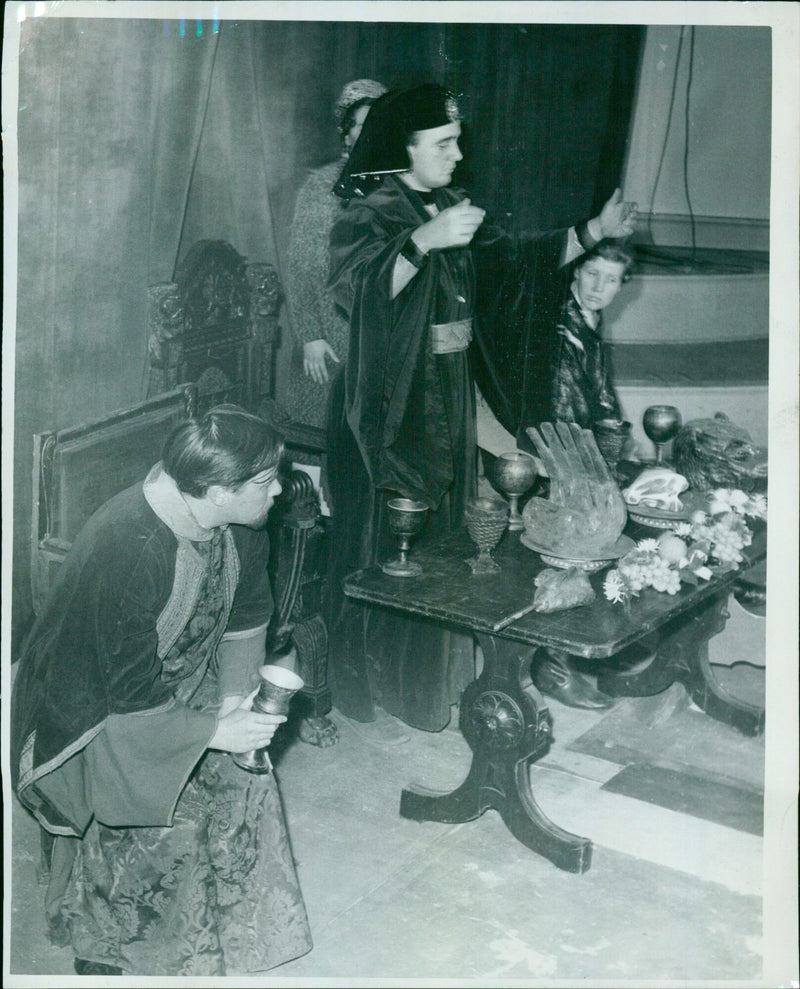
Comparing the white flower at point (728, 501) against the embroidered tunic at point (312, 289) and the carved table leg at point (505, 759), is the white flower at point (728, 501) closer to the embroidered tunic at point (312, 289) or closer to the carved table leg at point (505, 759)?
the carved table leg at point (505, 759)

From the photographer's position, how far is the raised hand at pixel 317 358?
4309 mm

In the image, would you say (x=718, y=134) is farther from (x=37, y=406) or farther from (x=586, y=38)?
(x=37, y=406)

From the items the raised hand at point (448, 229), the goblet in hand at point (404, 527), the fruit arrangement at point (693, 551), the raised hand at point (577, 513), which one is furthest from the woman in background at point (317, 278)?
the fruit arrangement at point (693, 551)

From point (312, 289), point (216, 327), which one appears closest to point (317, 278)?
point (312, 289)

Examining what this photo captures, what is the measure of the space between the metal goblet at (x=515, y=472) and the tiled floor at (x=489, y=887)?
2.92 ft

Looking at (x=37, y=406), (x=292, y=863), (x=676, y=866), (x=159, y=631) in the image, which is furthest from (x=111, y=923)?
(x=676, y=866)

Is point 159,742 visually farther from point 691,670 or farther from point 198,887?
point 691,670

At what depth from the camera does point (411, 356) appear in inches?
167

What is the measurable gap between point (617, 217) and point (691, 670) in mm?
1529

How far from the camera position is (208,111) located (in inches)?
153

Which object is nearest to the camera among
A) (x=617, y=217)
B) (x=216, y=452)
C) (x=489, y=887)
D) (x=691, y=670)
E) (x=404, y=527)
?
(x=216, y=452)

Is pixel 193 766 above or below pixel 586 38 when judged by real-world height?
below

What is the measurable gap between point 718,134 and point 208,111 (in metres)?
1.43

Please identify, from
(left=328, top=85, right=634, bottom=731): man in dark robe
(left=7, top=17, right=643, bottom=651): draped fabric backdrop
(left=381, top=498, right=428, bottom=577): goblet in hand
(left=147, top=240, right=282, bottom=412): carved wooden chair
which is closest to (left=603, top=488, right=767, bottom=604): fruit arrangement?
(left=381, top=498, right=428, bottom=577): goblet in hand
